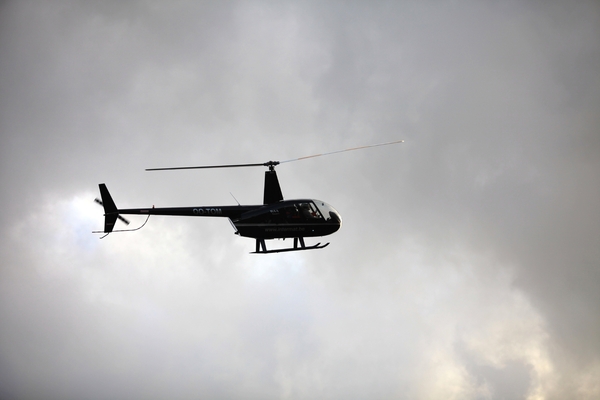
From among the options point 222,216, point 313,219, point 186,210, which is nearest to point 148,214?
point 186,210

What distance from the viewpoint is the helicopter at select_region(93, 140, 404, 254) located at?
43.2 m

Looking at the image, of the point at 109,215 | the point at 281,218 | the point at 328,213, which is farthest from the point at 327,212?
the point at 109,215

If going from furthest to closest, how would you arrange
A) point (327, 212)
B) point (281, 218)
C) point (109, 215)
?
point (109, 215), point (327, 212), point (281, 218)

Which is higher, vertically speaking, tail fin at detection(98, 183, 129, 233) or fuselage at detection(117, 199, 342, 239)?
tail fin at detection(98, 183, 129, 233)

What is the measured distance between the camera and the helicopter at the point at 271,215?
4316 cm

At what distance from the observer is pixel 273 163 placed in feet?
147

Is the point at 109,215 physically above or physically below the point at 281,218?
above

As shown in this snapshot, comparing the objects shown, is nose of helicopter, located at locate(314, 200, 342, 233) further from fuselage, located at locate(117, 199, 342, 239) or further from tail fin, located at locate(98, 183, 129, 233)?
tail fin, located at locate(98, 183, 129, 233)

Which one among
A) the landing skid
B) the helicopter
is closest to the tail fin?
the helicopter

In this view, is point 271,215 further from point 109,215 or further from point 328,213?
point 109,215

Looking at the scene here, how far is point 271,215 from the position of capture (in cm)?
4316

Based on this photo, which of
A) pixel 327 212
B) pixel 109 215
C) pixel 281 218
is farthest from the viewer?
pixel 109 215

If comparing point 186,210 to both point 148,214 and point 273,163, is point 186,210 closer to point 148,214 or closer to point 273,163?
point 148,214

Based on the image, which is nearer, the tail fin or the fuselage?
the fuselage
